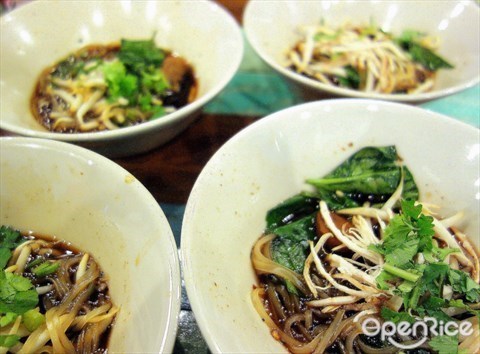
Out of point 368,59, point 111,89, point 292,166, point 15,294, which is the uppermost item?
point 368,59

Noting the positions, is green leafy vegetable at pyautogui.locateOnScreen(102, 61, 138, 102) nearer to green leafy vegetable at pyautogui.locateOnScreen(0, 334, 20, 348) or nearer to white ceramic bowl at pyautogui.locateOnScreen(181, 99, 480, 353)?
white ceramic bowl at pyautogui.locateOnScreen(181, 99, 480, 353)

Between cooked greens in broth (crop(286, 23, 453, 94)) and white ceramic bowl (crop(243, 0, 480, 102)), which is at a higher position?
white ceramic bowl (crop(243, 0, 480, 102))

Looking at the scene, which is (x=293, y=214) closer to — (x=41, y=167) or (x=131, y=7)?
(x=41, y=167)

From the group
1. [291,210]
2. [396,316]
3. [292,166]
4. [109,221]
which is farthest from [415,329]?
[109,221]

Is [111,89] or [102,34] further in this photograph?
[102,34]

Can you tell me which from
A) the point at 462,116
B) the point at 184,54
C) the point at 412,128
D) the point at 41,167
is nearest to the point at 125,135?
the point at 41,167

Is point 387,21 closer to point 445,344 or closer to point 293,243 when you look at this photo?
point 293,243

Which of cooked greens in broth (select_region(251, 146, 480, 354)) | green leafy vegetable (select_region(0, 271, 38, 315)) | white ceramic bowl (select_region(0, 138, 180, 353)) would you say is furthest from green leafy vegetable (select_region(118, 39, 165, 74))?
green leafy vegetable (select_region(0, 271, 38, 315))
